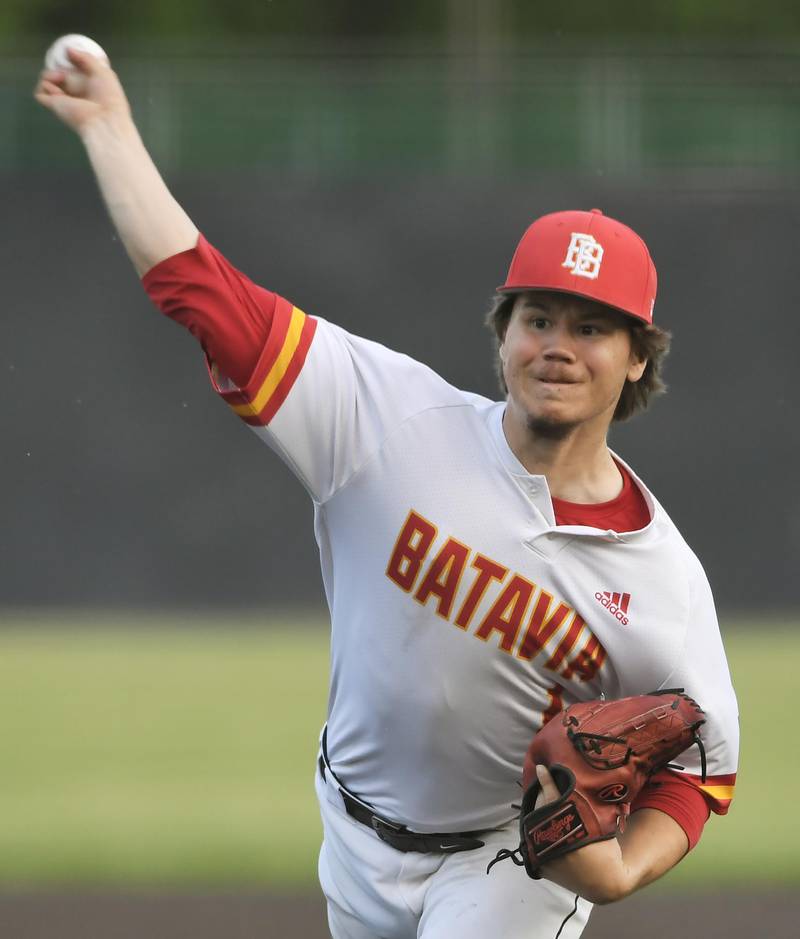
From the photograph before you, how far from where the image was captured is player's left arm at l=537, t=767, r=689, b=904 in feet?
10.2

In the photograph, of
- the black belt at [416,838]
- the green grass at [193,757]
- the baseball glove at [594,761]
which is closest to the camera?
the baseball glove at [594,761]

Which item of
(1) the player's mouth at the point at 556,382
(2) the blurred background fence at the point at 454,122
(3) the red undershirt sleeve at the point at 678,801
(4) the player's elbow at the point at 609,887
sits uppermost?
(2) the blurred background fence at the point at 454,122

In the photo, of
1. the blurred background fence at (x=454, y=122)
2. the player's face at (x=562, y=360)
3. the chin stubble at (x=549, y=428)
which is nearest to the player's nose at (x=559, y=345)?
the player's face at (x=562, y=360)

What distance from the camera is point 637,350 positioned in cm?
354

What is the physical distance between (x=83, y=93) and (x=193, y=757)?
555 centimetres

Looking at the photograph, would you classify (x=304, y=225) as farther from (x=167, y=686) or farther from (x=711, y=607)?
(x=711, y=607)

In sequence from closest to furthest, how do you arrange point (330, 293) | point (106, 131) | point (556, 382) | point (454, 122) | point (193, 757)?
point (106, 131), point (556, 382), point (193, 757), point (330, 293), point (454, 122)

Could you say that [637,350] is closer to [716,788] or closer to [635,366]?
[635,366]

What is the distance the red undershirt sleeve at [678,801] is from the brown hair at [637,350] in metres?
0.81

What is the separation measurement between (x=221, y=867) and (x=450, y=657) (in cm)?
328

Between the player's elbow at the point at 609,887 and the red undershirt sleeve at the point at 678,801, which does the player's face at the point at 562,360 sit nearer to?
the red undershirt sleeve at the point at 678,801

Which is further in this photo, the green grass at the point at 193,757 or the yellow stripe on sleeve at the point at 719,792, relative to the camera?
the green grass at the point at 193,757

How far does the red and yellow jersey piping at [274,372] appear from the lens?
124 inches

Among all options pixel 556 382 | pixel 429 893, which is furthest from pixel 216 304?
pixel 429 893
